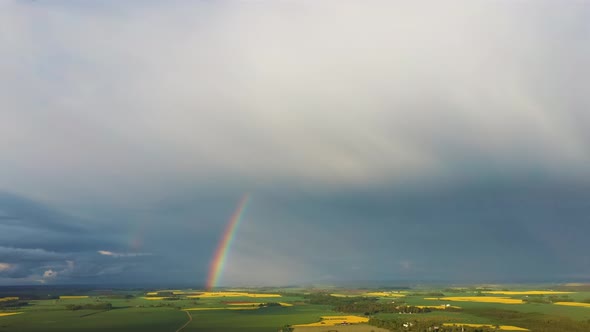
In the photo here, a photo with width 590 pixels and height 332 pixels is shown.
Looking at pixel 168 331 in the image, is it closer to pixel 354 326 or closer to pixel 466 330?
pixel 354 326

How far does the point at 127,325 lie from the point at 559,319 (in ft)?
304

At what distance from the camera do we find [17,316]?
108 metres

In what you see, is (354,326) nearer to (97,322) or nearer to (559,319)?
(559,319)

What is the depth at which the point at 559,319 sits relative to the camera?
303 feet

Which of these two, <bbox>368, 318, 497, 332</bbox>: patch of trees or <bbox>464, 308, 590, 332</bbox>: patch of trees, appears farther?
<bbox>464, 308, 590, 332</bbox>: patch of trees

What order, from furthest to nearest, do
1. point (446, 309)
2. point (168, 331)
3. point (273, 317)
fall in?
point (446, 309) → point (273, 317) → point (168, 331)

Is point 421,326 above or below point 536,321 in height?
above

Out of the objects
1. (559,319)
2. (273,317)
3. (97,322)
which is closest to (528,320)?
(559,319)

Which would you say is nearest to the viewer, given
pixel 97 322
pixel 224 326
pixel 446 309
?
pixel 224 326

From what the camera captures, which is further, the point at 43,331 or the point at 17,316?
the point at 17,316

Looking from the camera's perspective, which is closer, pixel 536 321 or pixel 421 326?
pixel 421 326

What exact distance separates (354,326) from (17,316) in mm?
84955

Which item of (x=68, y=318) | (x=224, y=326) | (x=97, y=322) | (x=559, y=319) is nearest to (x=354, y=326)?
(x=224, y=326)

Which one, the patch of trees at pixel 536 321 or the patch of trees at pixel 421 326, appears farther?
the patch of trees at pixel 536 321
